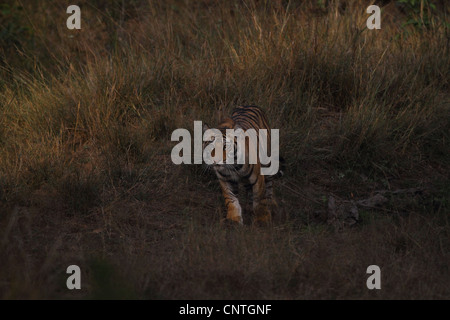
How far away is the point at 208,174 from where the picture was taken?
5387 millimetres

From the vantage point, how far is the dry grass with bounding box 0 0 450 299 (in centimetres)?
371

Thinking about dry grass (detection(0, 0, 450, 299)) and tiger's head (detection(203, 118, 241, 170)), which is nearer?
dry grass (detection(0, 0, 450, 299))

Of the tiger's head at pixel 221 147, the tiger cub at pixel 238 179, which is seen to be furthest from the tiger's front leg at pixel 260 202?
the tiger's head at pixel 221 147

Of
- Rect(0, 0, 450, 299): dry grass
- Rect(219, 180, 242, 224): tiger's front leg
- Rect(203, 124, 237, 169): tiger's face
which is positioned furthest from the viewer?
Rect(219, 180, 242, 224): tiger's front leg

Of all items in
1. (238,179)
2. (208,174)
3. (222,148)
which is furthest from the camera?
(208,174)

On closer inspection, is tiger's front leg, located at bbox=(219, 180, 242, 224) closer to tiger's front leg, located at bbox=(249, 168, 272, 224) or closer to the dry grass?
tiger's front leg, located at bbox=(249, 168, 272, 224)

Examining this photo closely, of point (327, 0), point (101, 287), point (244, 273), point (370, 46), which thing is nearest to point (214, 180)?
point (244, 273)

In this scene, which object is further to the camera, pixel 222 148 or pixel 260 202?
pixel 260 202

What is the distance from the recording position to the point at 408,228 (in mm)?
4426

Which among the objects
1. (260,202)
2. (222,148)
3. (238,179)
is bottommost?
(260,202)

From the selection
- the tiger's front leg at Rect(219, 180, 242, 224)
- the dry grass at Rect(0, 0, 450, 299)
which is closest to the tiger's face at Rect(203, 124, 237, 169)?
the tiger's front leg at Rect(219, 180, 242, 224)

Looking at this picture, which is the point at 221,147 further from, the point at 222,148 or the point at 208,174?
the point at 208,174

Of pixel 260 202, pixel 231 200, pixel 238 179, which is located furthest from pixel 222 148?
pixel 260 202
